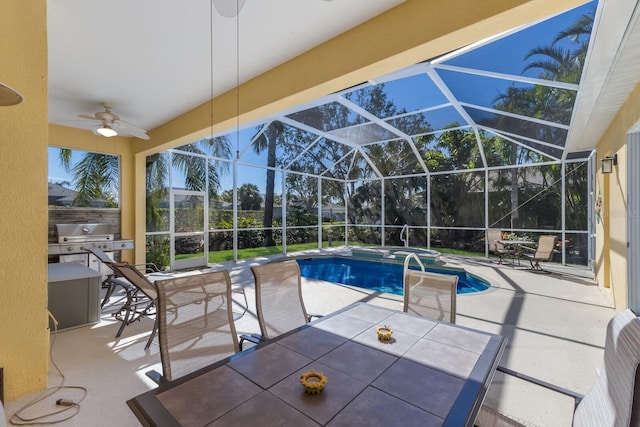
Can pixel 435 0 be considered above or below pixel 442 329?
above

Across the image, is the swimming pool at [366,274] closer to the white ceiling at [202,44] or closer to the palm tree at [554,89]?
the palm tree at [554,89]

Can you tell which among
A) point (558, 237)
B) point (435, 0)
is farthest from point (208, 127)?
point (558, 237)

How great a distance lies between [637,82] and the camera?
3402 millimetres

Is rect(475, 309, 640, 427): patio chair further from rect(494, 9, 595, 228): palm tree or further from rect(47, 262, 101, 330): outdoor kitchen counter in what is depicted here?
rect(47, 262, 101, 330): outdoor kitchen counter

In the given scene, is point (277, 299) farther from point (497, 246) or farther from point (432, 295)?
point (497, 246)

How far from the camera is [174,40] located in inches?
125

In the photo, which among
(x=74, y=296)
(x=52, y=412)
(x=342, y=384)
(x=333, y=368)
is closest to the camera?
(x=342, y=384)

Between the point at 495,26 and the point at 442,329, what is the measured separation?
2323mm

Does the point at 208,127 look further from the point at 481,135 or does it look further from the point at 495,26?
the point at 481,135

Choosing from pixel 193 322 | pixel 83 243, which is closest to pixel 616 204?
pixel 193 322

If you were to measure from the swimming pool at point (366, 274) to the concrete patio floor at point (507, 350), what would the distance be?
1.25 m

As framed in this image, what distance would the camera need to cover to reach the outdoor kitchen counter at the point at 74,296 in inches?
151

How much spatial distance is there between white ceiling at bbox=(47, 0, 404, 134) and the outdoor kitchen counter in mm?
2644

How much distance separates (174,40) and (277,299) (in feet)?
9.49
